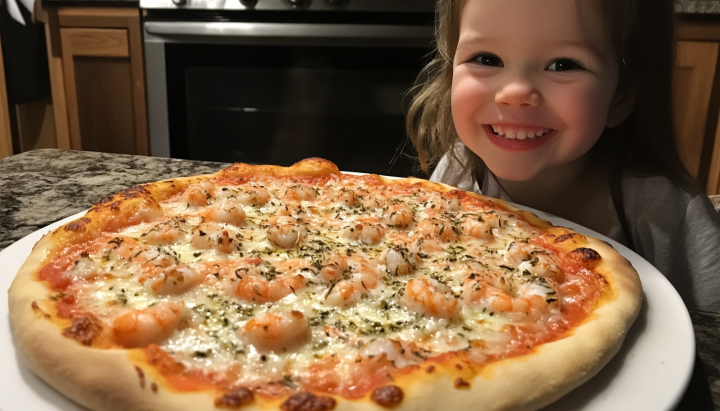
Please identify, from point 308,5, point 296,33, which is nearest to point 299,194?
point 296,33

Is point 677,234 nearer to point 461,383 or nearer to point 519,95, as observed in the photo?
point 519,95

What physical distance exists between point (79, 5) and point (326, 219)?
2.73m

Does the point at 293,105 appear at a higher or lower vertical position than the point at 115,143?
higher

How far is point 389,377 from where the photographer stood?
0.76 metres

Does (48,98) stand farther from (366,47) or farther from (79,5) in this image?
(366,47)

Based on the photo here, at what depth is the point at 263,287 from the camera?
0.94 m

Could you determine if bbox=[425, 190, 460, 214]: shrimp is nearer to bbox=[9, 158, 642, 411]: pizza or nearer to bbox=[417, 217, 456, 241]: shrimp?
bbox=[9, 158, 642, 411]: pizza

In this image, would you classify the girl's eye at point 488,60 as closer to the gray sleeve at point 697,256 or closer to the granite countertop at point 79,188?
the gray sleeve at point 697,256

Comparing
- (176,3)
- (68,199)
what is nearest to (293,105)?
(176,3)

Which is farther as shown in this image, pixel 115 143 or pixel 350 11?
pixel 115 143

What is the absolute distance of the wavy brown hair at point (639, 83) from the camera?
1.34 m

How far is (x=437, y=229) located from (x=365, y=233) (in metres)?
0.17

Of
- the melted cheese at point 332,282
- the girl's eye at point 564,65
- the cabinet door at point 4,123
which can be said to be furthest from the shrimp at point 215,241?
the cabinet door at point 4,123

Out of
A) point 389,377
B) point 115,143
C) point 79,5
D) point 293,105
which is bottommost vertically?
point 115,143
